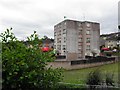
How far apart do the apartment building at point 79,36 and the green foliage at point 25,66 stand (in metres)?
34.8

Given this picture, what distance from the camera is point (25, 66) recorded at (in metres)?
8.74

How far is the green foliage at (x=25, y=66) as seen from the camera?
28.7 feet

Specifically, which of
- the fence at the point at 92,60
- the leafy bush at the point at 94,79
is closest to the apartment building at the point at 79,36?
A: the fence at the point at 92,60

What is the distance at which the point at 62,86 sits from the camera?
1178 cm

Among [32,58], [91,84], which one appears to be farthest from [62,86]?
[32,58]

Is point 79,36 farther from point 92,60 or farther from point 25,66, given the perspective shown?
point 25,66

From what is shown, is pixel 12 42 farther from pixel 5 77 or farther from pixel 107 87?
pixel 107 87

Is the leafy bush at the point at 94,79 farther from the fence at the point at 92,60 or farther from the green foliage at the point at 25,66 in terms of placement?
the fence at the point at 92,60

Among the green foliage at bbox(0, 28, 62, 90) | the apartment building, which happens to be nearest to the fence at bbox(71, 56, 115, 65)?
the apartment building

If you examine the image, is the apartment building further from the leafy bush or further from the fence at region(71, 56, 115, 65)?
the leafy bush

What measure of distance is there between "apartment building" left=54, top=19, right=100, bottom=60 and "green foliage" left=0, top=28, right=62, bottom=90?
3483cm

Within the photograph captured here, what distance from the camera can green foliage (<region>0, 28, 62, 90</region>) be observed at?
28.7 feet

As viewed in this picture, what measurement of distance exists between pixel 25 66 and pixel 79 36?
44.0 m

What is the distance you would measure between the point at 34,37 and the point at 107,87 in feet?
15.1
